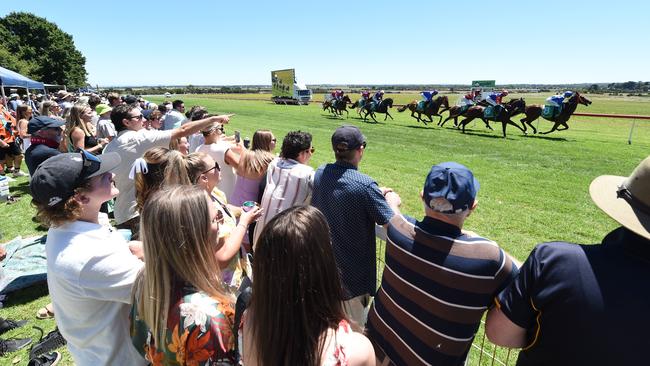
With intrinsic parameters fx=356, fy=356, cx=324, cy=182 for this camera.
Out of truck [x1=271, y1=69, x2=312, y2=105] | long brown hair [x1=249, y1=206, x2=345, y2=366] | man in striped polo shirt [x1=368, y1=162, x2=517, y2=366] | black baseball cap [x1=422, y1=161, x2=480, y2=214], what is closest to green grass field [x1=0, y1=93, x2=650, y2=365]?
long brown hair [x1=249, y1=206, x2=345, y2=366]

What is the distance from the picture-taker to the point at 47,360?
9.81ft

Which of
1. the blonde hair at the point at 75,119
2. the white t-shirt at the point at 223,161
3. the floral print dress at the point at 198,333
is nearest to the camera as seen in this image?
the floral print dress at the point at 198,333

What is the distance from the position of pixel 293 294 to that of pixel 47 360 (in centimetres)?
302

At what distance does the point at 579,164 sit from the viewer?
1008 centimetres

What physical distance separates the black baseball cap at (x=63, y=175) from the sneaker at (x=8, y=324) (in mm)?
2672

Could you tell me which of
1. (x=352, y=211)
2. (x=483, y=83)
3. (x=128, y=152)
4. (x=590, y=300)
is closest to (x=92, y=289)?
(x=352, y=211)

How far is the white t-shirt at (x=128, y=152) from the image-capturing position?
12.1 ft

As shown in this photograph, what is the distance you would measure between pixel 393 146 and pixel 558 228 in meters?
8.04

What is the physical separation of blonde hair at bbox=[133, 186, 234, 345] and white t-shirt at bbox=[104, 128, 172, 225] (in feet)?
7.55

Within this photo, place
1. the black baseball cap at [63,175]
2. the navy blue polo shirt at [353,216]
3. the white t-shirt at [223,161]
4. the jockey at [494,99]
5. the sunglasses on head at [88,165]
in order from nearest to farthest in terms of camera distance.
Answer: the black baseball cap at [63,175]
the sunglasses on head at [88,165]
the navy blue polo shirt at [353,216]
the white t-shirt at [223,161]
the jockey at [494,99]

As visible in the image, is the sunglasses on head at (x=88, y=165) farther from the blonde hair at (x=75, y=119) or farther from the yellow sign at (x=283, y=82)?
the yellow sign at (x=283, y=82)

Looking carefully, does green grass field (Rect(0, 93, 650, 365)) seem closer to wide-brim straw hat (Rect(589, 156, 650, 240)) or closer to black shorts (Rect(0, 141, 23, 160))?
black shorts (Rect(0, 141, 23, 160))

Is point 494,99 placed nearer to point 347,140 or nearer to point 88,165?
point 347,140

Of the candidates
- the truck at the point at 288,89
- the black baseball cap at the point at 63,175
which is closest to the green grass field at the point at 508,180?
the black baseball cap at the point at 63,175
